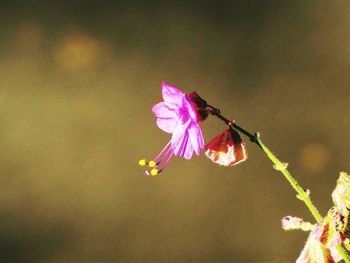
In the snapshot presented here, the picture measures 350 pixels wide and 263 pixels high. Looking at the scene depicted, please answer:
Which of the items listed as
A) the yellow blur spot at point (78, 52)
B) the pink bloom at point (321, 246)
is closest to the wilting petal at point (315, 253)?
the pink bloom at point (321, 246)

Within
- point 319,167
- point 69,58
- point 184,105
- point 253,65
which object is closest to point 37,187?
point 69,58

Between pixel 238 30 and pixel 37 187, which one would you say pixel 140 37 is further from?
pixel 37 187

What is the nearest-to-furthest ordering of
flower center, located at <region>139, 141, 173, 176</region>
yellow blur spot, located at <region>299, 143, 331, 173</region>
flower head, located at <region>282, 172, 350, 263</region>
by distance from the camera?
flower head, located at <region>282, 172, 350, 263</region> < flower center, located at <region>139, 141, 173, 176</region> < yellow blur spot, located at <region>299, 143, 331, 173</region>

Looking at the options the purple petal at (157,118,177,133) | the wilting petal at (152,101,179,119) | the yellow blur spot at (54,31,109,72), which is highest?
the yellow blur spot at (54,31,109,72)

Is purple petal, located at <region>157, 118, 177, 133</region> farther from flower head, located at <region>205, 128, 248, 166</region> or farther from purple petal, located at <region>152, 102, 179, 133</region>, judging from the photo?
flower head, located at <region>205, 128, 248, 166</region>

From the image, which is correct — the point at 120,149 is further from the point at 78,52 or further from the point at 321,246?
the point at 321,246

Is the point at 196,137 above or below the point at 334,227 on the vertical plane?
above

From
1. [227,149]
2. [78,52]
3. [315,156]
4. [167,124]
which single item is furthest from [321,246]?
[78,52]

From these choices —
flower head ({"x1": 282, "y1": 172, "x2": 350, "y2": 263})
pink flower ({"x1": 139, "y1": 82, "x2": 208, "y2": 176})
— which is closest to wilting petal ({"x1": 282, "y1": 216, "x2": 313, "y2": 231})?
flower head ({"x1": 282, "y1": 172, "x2": 350, "y2": 263})
